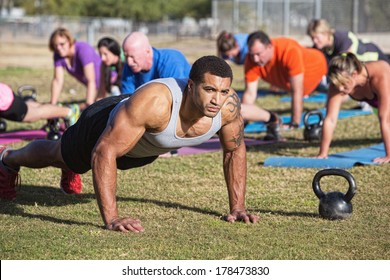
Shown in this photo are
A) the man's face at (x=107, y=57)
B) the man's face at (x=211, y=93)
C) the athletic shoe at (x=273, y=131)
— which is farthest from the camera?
the man's face at (x=107, y=57)

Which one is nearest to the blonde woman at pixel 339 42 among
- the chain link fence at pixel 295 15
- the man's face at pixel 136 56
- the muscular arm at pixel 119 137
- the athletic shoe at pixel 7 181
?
the man's face at pixel 136 56

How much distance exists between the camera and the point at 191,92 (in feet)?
18.4

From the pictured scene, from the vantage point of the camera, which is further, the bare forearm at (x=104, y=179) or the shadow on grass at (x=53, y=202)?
the shadow on grass at (x=53, y=202)

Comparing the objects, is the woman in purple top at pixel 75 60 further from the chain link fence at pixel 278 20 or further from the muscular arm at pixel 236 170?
the chain link fence at pixel 278 20

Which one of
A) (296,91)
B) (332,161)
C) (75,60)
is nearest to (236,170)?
(332,161)

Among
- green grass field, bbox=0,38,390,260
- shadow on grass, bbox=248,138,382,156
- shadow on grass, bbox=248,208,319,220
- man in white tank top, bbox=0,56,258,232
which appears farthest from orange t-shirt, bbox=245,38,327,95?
man in white tank top, bbox=0,56,258,232

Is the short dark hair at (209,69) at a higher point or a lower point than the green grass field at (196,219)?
higher

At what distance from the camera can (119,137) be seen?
5547 mm

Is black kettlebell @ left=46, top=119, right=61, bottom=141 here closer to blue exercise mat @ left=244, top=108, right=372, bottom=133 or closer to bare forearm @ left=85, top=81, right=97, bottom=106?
bare forearm @ left=85, top=81, right=97, bottom=106

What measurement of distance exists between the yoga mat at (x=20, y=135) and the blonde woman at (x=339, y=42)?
4.27 m

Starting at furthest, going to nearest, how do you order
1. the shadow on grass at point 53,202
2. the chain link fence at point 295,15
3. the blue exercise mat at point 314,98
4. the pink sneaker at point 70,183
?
1. the chain link fence at point 295,15
2. the blue exercise mat at point 314,98
3. the pink sneaker at point 70,183
4. the shadow on grass at point 53,202

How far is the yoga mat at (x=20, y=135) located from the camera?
35.7 feet
